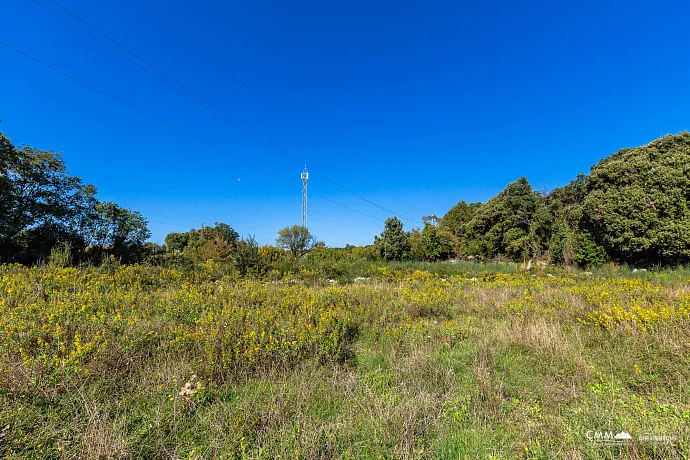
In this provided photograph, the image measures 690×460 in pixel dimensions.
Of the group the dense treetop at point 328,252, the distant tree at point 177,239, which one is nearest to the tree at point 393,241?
the dense treetop at point 328,252

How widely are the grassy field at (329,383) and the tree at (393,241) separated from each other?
16.3 meters

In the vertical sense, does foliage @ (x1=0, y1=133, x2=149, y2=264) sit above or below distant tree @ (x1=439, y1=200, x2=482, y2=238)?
below

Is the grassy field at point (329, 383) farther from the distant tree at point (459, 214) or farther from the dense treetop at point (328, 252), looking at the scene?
the distant tree at point (459, 214)

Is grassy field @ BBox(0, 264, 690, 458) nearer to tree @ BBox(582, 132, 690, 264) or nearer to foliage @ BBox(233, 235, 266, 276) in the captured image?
foliage @ BBox(233, 235, 266, 276)

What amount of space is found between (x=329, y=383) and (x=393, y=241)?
62.9 ft

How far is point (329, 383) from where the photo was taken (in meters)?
2.77

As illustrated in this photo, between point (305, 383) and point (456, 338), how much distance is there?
2527 mm


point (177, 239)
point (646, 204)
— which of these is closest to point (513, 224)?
point (646, 204)

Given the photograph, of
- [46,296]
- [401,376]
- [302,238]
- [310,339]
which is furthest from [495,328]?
[302,238]

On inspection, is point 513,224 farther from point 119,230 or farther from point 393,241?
point 119,230

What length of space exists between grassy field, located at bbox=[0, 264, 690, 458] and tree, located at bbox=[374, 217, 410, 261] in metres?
16.3

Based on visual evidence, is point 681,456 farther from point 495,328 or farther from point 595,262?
point 595,262

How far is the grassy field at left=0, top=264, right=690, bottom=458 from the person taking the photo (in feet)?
6.22

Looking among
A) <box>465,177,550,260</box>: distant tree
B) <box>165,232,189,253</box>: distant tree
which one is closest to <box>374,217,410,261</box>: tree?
<box>465,177,550,260</box>: distant tree
